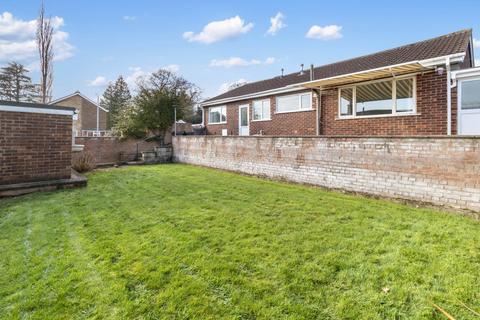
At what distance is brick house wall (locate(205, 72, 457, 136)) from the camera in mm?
8484

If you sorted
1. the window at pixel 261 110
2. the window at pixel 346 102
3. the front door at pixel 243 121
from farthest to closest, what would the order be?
the front door at pixel 243 121 → the window at pixel 261 110 → the window at pixel 346 102

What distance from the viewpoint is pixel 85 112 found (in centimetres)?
3384

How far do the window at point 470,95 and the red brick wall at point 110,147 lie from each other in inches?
644

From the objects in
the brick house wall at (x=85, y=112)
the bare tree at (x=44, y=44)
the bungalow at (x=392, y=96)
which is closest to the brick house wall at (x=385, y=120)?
the bungalow at (x=392, y=96)

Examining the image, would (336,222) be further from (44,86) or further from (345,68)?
(44,86)

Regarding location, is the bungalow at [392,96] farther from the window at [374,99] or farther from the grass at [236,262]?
the grass at [236,262]

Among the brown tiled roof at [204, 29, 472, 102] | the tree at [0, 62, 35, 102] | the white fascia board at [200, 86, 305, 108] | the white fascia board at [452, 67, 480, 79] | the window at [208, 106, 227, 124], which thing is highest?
the tree at [0, 62, 35, 102]

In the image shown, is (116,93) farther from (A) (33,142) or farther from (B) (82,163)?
(A) (33,142)

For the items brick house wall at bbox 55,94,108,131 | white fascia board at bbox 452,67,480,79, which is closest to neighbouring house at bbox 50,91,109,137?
brick house wall at bbox 55,94,108,131

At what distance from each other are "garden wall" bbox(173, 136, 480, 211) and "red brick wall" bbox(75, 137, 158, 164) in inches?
375

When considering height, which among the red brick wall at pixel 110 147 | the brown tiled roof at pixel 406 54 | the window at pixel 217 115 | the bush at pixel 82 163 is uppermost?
the brown tiled roof at pixel 406 54

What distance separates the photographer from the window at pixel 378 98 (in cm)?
928

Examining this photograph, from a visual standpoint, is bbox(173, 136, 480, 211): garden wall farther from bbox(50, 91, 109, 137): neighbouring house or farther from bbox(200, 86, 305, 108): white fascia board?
bbox(50, 91, 109, 137): neighbouring house

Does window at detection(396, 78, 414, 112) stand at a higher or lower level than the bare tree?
lower
